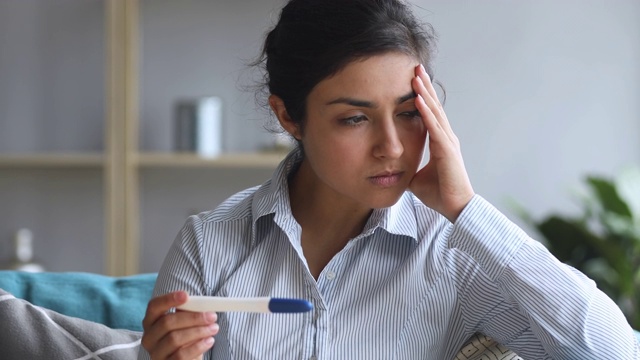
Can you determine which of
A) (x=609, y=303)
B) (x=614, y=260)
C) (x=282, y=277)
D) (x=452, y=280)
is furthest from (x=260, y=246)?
(x=614, y=260)

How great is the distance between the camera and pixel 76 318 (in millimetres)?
1641

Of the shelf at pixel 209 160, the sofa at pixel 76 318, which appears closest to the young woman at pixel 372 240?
the sofa at pixel 76 318

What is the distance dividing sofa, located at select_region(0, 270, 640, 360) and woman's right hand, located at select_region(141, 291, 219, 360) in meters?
0.39

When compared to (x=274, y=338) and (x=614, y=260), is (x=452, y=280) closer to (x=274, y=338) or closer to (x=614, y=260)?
(x=274, y=338)

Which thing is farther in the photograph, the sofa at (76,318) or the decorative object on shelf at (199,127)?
the decorative object on shelf at (199,127)

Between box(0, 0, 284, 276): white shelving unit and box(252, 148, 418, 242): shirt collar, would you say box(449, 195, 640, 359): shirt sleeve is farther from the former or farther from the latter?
box(0, 0, 284, 276): white shelving unit

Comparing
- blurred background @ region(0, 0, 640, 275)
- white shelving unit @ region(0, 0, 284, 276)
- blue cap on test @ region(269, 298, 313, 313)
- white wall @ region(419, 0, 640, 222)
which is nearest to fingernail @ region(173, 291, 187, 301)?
blue cap on test @ region(269, 298, 313, 313)

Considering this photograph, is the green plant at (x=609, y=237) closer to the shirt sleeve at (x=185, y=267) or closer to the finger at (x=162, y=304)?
the shirt sleeve at (x=185, y=267)

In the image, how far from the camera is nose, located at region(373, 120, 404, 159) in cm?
136

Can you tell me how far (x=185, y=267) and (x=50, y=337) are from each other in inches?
11.3

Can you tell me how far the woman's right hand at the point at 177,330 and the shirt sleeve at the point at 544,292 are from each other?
41cm

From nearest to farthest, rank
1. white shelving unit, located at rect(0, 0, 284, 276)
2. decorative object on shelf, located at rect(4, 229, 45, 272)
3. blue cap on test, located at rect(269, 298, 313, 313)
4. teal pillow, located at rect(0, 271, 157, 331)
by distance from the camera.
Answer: blue cap on test, located at rect(269, 298, 313, 313), teal pillow, located at rect(0, 271, 157, 331), white shelving unit, located at rect(0, 0, 284, 276), decorative object on shelf, located at rect(4, 229, 45, 272)

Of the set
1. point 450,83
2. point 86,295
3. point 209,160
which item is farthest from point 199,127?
point 86,295

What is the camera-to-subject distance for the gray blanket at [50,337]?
1.58 meters
